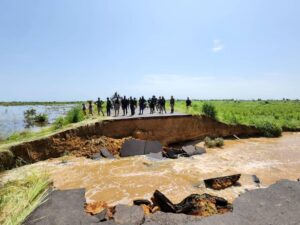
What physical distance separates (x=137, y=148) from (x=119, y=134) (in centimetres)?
211

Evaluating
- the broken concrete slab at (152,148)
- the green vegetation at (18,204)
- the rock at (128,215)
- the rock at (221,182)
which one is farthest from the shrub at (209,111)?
the green vegetation at (18,204)

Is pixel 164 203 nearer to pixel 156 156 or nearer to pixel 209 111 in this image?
pixel 156 156

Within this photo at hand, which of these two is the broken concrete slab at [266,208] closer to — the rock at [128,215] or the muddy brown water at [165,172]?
the rock at [128,215]

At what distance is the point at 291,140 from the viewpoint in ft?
76.4

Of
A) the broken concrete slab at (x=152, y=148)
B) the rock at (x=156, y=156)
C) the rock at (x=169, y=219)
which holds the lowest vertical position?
the rock at (x=156, y=156)

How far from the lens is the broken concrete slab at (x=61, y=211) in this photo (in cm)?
663

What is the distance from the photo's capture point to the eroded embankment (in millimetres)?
16062

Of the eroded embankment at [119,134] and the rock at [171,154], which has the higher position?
the eroded embankment at [119,134]

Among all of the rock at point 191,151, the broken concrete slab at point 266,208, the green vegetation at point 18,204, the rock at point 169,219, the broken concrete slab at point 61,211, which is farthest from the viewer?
the rock at point 191,151

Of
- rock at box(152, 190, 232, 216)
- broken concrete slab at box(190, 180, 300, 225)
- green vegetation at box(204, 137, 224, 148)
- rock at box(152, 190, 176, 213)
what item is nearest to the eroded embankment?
green vegetation at box(204, 137, 224, 148)

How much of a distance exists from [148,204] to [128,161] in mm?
7513

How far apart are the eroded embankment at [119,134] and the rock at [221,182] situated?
8.17 metres

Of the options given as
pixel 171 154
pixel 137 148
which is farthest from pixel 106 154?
pixel 171 154

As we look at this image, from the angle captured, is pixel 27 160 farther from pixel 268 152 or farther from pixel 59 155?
pixel 268 152
